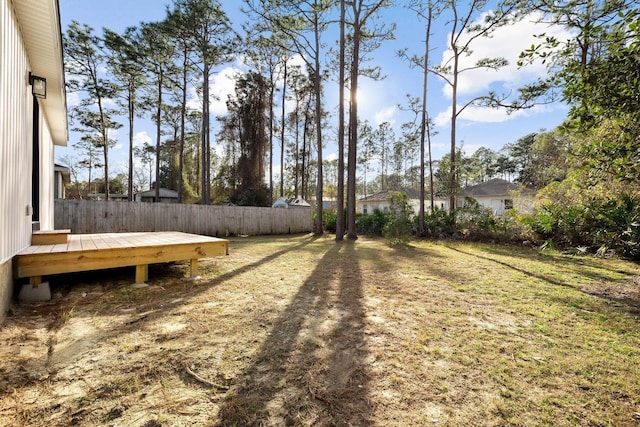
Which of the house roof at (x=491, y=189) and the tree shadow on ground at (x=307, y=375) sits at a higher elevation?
the house roof at (x=491, y=189)

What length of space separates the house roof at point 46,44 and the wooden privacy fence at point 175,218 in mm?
4364

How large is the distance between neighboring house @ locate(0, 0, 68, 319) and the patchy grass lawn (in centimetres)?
75

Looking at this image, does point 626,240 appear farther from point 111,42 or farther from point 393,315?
point 111,42

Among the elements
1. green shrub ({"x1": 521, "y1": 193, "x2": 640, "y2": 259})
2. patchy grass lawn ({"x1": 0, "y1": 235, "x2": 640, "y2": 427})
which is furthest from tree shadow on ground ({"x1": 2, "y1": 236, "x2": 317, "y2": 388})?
green shrub ({"x1": 521, "y1": 193, "x2": 640, "y2": 259})

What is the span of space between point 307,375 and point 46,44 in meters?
4.83

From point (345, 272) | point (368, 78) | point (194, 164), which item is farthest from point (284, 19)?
point (194, 164)

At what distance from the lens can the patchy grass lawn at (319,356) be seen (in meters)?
1.28

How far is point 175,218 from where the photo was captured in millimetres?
9820

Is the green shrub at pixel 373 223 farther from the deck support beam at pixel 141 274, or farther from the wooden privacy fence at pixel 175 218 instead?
the deck support beam at pixel 141 274

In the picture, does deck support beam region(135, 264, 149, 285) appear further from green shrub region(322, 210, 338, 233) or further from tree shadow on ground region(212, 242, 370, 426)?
green shrub region(322, 210, 338, 233)

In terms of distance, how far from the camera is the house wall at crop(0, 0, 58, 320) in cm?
221

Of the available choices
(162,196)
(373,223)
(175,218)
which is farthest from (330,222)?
(162,196)

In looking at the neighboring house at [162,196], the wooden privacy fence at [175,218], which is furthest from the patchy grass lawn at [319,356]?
the neighboring house at [162,196]

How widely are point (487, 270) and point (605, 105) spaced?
10.5 ft
